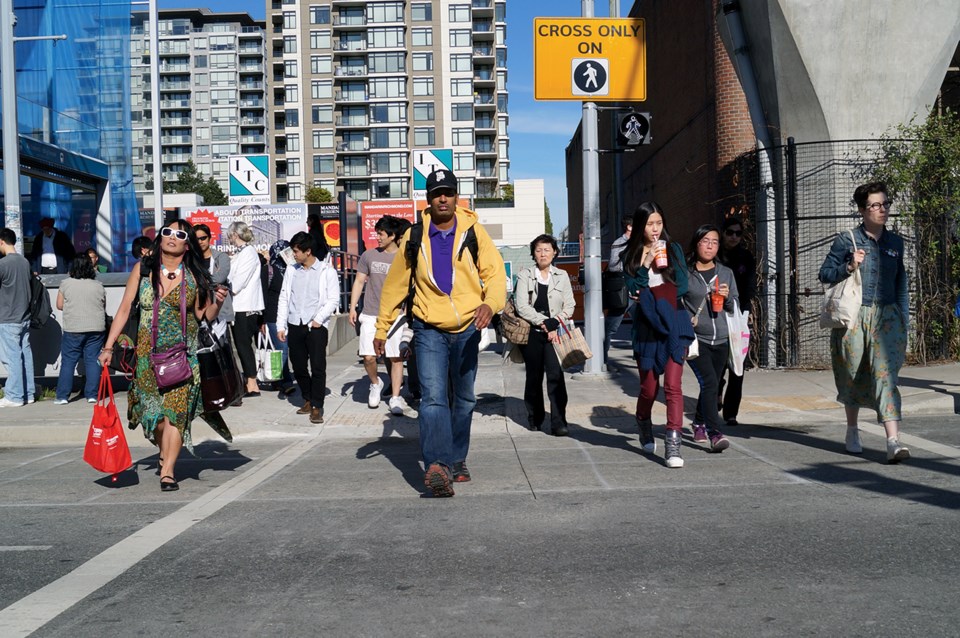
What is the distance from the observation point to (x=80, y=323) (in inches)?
435

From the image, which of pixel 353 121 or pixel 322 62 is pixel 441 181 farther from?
pixel 322 62

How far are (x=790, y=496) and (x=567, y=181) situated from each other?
2641 inches

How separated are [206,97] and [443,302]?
107252mm

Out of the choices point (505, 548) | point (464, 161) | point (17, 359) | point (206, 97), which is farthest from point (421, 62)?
point (505, 548)

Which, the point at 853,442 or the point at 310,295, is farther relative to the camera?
the point at 310,295

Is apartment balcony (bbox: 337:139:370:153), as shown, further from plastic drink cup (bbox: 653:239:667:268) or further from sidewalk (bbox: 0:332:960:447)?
plastic drink cup (bbox: 653:239:667:268)

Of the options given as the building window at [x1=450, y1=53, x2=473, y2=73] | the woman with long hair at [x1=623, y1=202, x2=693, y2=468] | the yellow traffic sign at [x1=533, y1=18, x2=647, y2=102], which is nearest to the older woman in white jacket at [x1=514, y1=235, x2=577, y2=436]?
the woman with long hair at [x1=623, y1=202, x2=693, y2=468]

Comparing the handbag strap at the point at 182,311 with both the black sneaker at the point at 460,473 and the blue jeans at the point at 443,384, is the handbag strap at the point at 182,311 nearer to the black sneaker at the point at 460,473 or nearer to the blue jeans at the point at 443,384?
the blue jeans at the point at 443,384

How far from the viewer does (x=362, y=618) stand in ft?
12.4

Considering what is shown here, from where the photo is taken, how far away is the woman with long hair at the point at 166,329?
6.59 metres

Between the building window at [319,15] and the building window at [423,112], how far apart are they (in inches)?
466

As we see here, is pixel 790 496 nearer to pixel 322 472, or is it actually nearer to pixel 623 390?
pixel 322 472

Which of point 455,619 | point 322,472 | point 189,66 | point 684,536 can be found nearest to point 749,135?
point 322,472

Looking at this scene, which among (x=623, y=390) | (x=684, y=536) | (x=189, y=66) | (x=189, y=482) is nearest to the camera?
(x=684, y=536)
